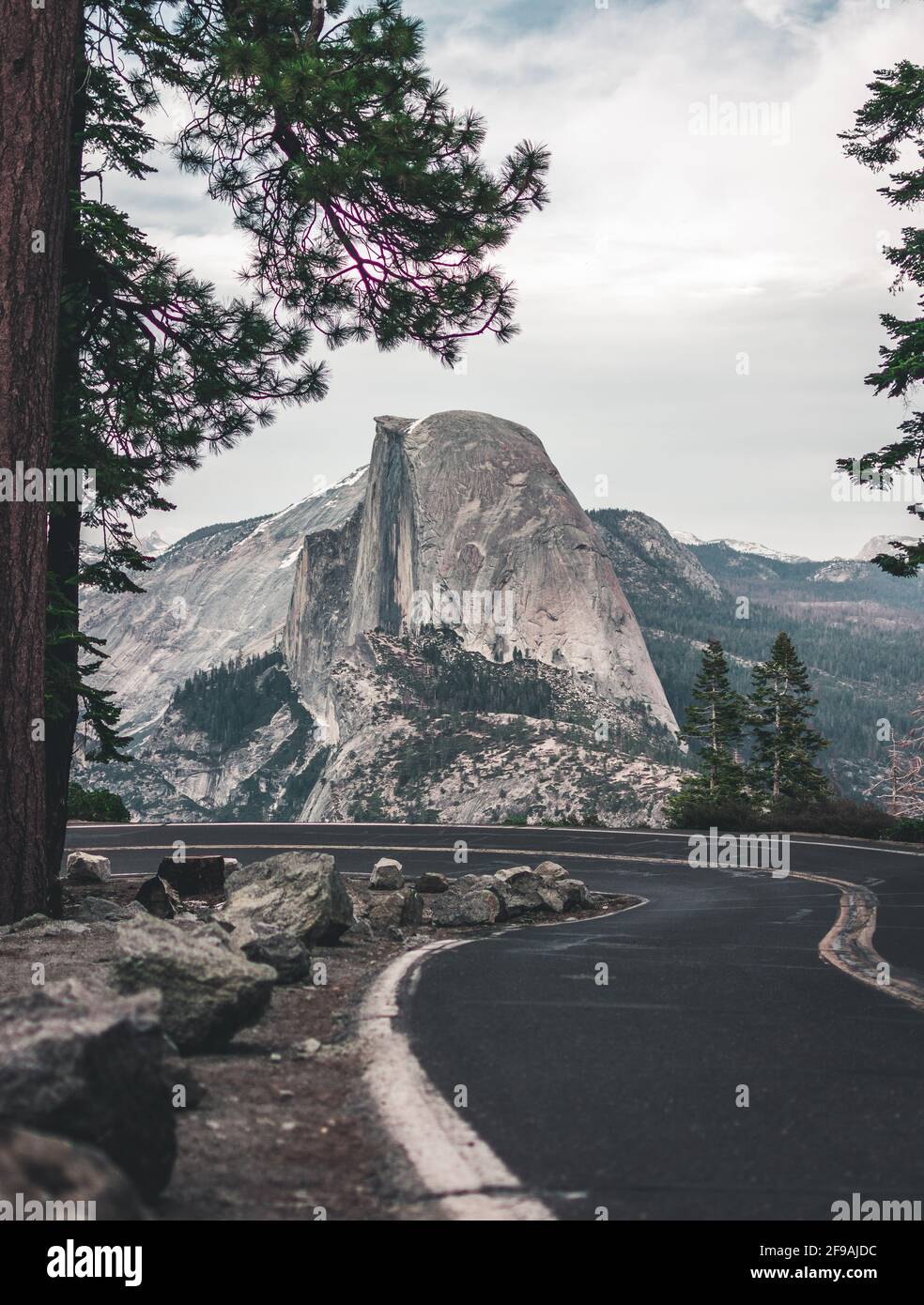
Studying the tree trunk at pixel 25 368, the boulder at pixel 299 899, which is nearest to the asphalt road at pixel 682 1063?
the boulder at pixel 299 899

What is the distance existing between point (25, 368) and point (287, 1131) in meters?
6.64

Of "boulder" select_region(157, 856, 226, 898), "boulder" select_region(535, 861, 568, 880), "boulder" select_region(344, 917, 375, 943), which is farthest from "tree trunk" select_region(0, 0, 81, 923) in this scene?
"boulder" select_region(535, 861, 568, 880)

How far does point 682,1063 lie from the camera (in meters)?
4.64

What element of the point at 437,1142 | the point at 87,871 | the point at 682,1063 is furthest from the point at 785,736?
the point at 437,1142

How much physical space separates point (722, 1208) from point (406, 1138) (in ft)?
3.63

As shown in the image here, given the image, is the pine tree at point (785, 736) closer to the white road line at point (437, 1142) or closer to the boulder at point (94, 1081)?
the white road line at point (437, 1142)

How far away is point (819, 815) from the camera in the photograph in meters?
27.8

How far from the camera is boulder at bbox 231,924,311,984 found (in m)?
6.22

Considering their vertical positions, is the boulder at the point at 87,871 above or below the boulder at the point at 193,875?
below

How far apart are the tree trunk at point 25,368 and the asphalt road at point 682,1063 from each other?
11.9ft

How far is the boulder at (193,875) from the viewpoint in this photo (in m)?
13.0

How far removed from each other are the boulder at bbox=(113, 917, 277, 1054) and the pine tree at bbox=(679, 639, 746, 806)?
45.0 metres

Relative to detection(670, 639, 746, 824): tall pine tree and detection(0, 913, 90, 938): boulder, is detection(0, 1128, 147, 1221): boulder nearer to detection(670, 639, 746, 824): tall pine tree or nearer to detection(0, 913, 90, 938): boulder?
detection(0, 913, 90, 938): boulder
